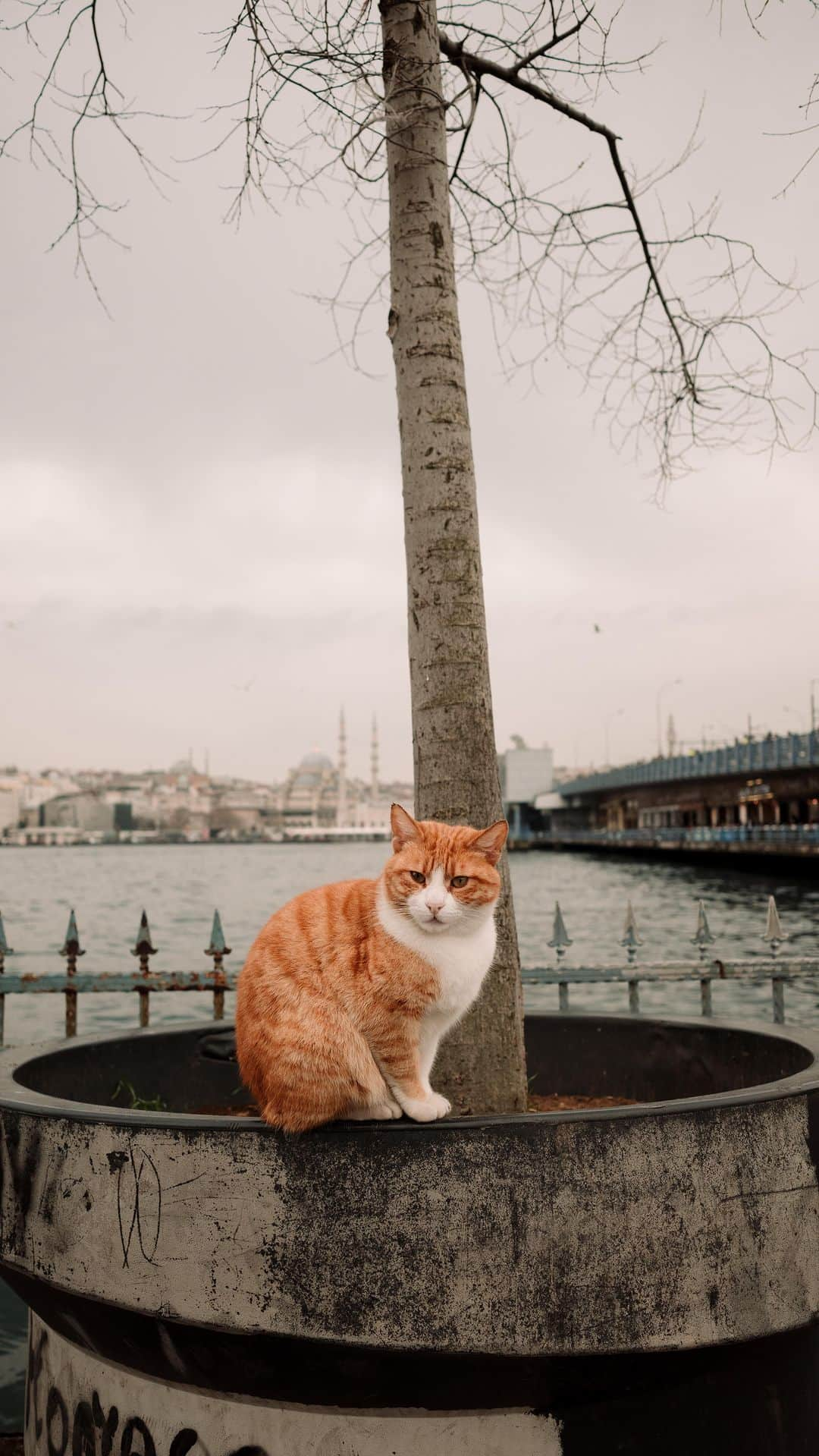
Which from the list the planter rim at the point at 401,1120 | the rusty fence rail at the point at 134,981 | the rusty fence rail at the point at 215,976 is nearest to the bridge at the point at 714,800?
the rusty fence rail at the point at 215,976

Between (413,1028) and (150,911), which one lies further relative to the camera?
(150,911)

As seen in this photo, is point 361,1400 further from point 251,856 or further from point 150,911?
point 251,856

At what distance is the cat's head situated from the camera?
2330 millimetres

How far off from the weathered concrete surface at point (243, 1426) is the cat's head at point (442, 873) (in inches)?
39.2

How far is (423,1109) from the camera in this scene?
2.22m

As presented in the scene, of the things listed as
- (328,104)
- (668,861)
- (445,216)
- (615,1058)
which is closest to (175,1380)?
(615,1058)

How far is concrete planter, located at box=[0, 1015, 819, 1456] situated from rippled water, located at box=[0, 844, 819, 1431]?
6.64 ft

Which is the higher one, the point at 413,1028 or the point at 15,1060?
the point at 413,1028

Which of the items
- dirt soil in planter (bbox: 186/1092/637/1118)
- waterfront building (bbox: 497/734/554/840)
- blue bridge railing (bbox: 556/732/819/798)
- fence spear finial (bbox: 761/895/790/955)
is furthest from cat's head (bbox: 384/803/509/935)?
waterfront building (bbox: 497/734/554/840)

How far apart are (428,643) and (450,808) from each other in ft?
1.67

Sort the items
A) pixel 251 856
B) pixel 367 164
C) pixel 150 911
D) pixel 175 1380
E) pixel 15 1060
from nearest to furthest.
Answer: pixel 175 1380
pixel 15 1060
pixel 367 164
pixel 150 911
pixel 251 856

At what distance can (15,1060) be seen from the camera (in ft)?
10.0

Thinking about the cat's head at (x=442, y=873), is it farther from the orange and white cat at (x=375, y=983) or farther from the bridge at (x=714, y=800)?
the bridge at (x=714, y=800)

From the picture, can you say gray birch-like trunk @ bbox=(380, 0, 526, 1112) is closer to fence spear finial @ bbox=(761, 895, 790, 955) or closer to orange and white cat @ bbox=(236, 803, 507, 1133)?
orange and white cat @ bbox=(236, 803, 507, 1133)
